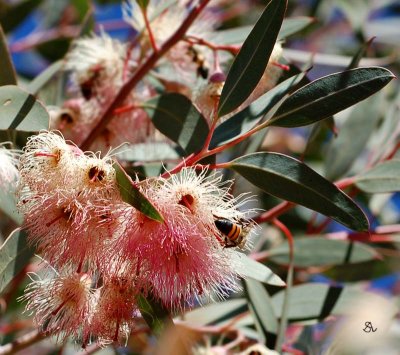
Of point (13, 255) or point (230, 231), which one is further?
point (13, 255)

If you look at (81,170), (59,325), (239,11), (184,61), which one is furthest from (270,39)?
Answer: (239,11)

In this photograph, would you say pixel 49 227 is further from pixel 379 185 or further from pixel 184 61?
pixel 379 185

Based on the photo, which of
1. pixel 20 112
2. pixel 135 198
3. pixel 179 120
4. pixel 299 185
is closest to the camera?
pixel 135 198

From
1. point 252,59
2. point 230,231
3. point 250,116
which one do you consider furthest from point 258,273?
point 252,59

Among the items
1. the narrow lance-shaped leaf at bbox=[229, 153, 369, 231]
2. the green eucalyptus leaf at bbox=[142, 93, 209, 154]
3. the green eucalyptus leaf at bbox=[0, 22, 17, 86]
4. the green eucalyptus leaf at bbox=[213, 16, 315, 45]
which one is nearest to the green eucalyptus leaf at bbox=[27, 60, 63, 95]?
the green eucalyptus leaf at bbox=[0, 22, 17, 86]

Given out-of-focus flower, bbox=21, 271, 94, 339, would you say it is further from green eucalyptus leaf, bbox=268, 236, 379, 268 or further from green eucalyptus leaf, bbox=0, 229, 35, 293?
green eucalyptus leaf, bbox=268, 236, 379, 268

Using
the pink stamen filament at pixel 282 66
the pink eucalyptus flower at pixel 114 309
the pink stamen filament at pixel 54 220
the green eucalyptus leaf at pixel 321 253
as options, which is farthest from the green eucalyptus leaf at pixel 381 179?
the pink stamen filament at pixel 54 220

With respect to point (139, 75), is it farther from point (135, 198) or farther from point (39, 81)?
point (135, 198)
